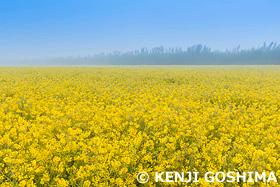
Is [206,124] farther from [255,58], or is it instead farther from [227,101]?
[255,58]

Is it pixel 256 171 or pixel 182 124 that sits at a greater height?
pixel 182 124

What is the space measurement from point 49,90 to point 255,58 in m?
137

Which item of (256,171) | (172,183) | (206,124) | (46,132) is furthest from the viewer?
(206,124)

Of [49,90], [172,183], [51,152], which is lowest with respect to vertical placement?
[172,183]

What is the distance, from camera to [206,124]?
6.38 m

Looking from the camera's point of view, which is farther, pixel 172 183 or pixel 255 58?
pixel 255 58

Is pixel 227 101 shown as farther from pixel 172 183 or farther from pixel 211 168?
pixel 172 183

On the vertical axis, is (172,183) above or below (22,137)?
below

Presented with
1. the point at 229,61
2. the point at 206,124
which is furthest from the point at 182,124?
the point at 229,61

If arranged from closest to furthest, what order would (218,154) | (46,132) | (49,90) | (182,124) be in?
1. (218,154)
2. (46,132)
3. (182,124)
4. (49,90)

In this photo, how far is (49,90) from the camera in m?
11.5

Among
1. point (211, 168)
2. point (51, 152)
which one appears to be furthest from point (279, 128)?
point (51, 152)

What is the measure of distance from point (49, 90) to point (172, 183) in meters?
10.9

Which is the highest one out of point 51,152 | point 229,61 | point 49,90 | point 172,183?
point 229,61
